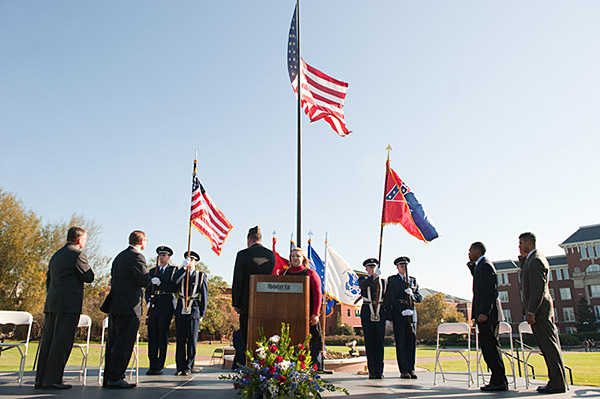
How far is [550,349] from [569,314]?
77.0 meters

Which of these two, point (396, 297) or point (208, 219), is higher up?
point (208, 219)

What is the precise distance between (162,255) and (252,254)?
380 centimetres

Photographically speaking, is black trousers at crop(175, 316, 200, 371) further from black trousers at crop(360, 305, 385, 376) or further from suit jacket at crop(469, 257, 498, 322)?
suit jacket at crop(469, 257, 498, 322)

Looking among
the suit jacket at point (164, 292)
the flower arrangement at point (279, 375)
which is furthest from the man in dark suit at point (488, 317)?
the suit jacket at point (164, 292)

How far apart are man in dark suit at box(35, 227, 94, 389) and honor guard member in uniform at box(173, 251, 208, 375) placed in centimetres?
255

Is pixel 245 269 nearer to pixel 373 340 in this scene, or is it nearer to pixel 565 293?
pixel 373 340

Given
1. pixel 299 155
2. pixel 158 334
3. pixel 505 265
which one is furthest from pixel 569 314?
pixel 158 334

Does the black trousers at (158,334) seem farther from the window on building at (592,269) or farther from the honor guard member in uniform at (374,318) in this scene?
the window on building at (592,269)

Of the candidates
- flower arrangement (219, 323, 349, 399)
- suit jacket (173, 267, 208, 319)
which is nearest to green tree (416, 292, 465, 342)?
suit jacket (173, 267, 208, 319)

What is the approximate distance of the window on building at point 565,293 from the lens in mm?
71938

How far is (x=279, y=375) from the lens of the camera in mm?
4395

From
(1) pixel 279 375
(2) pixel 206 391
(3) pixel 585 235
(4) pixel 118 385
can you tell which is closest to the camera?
(1) pixel 279 375

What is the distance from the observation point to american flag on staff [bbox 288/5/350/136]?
10.5 metres

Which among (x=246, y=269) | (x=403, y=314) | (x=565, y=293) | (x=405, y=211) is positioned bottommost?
(x=403, y=314)
